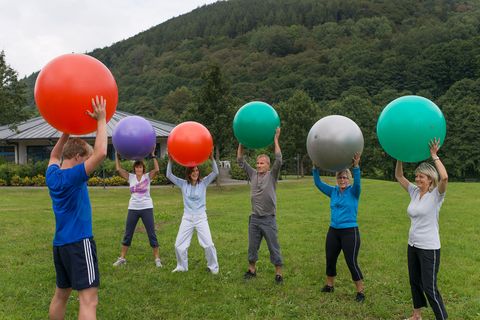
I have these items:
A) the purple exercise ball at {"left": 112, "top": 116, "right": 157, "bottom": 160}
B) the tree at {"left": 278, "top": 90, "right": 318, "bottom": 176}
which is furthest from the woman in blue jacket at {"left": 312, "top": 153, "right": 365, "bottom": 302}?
the tree at {"left": 278, "top": 90, "right": 318, "bottom": 176}

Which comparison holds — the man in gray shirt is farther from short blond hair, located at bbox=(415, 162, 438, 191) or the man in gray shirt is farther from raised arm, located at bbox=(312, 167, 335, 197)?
short blond hair, located at bbox=(415, 162, 438, 191)

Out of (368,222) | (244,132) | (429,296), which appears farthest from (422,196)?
(368,222)

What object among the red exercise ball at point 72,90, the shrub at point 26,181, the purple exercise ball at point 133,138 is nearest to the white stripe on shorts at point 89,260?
the red exercise ball at point 72,90

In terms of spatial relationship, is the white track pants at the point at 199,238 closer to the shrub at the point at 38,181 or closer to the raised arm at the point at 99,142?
the raised arm at the point at 99,142

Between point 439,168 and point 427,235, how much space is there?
2.34 ft

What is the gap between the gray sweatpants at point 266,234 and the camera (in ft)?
18.5

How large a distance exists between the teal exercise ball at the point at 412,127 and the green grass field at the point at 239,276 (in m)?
1.89

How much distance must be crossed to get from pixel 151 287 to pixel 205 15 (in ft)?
417

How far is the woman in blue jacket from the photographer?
4897mm

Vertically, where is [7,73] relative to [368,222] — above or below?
above

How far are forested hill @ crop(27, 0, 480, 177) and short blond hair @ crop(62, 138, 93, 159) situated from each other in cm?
1866

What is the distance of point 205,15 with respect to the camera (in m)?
124

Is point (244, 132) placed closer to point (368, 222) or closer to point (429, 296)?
point (429, 296)

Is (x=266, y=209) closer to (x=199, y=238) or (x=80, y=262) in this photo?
(x=199, y=238)
